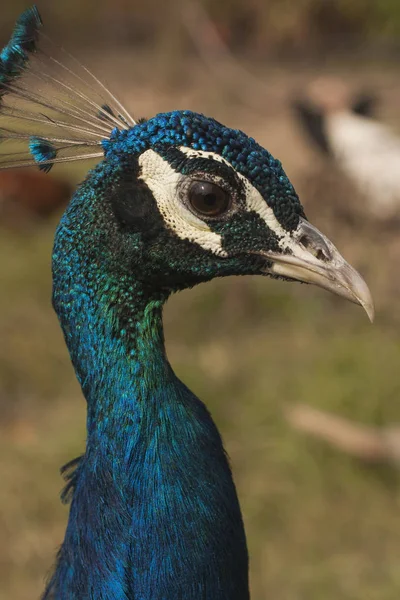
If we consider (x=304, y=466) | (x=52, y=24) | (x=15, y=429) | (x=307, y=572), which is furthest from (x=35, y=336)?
(x=52, y=24)

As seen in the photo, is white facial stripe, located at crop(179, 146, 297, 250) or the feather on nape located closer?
white facial stripe, located at crop(179, 146, 297, 250)

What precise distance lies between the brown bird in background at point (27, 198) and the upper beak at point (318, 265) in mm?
4350

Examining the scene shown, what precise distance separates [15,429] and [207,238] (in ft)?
7.63

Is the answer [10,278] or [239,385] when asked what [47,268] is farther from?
[239,385]

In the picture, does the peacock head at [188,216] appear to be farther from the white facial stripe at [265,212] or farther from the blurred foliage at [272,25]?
the blurred foliage at [272,25]

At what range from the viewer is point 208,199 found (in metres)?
1.16

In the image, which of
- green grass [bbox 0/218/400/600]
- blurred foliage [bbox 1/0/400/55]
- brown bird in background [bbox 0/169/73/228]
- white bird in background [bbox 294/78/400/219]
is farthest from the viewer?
blurred foliage [bbox 1/0/400/55]

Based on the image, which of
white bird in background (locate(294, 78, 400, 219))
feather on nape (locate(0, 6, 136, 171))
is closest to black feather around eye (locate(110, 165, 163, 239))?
feather on nape (locate(0, 6, 136, 171))

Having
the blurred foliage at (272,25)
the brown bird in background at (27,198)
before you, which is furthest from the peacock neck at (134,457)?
the blurred foliage at (272,25)

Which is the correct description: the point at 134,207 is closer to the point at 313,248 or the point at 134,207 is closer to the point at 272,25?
the point at 313,248

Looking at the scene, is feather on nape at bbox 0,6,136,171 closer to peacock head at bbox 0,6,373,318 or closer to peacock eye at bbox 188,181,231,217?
peacock head at bbox 0,6,373,318

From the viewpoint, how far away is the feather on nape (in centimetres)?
128

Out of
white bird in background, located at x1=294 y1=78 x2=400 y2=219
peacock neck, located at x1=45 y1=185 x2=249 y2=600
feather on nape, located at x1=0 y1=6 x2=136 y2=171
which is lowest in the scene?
peacock neck, located at x1=45 y1=185 x2=249 y2=600

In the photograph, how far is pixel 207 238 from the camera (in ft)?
3.90
